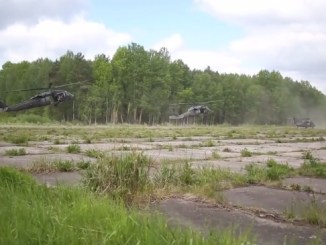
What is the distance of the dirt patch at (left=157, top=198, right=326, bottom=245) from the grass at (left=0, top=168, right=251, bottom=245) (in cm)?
43

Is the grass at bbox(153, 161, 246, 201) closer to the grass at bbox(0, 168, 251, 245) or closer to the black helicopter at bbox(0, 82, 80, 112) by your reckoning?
the grass at bbox(0, 168, 251, 245)

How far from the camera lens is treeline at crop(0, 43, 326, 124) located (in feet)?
272

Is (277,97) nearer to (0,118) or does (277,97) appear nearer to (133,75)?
(133,75)

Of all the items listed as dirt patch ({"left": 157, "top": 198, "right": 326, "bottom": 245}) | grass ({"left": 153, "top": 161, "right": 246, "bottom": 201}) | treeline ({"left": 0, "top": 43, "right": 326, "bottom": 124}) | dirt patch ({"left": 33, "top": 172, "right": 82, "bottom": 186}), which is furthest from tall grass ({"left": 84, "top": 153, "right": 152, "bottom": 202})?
treeline ({"left": 0, "top": 43, "right": 326, "bottom": 124})

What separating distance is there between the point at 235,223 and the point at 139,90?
264 feet

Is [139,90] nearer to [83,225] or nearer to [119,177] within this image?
[119,177]

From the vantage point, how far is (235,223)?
430cm

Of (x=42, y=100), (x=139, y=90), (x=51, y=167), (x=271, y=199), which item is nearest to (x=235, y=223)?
(x=271, y=199)

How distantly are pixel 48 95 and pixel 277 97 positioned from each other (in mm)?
99743

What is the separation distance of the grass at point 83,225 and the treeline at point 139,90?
204 ft

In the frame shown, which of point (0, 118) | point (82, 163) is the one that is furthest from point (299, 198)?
point (0, 118)

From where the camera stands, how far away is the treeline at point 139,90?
82812 mm

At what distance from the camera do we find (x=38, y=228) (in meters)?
3.49

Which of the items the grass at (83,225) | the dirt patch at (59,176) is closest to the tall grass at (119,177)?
the grass at (83,225)
